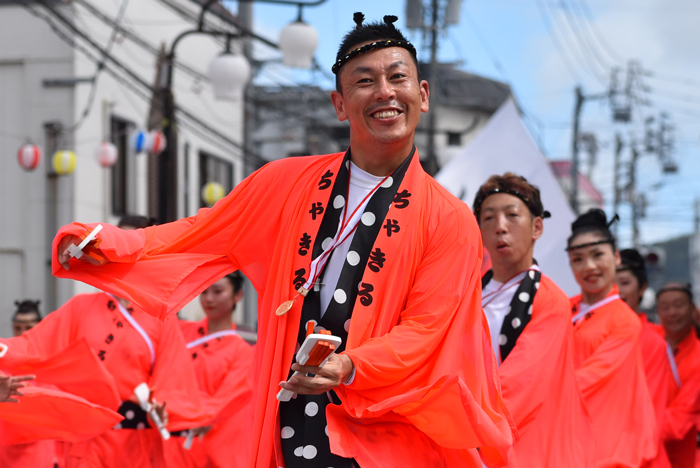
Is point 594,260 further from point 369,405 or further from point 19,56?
point 19,56

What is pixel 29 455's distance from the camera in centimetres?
529

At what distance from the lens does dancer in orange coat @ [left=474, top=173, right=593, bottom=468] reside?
3.91 meters

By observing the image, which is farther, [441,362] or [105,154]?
[105,154]

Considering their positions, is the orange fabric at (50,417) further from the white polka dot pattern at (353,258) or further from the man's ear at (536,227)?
the man's ear at (536,227)

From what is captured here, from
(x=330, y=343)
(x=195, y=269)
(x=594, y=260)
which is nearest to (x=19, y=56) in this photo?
(x=594, y=260)

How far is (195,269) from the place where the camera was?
3164 millimetres

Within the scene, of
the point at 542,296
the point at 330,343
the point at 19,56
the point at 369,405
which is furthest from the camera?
the point at 19,56

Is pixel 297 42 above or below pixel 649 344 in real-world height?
above

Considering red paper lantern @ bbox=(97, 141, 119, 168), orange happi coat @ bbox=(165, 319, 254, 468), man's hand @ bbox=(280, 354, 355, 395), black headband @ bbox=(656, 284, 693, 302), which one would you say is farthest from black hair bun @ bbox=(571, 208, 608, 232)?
red paper lantern @ bbox=(97, 141, 119, 168)

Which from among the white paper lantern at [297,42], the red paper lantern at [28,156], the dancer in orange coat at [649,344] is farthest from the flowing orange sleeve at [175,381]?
the red paper lantern at [28,156]

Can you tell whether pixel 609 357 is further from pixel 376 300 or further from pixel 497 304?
pixel 376 300

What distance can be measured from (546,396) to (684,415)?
10.7 ft

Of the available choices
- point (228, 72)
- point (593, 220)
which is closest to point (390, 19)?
point (593, 220)

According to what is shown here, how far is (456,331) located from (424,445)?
38 cm
